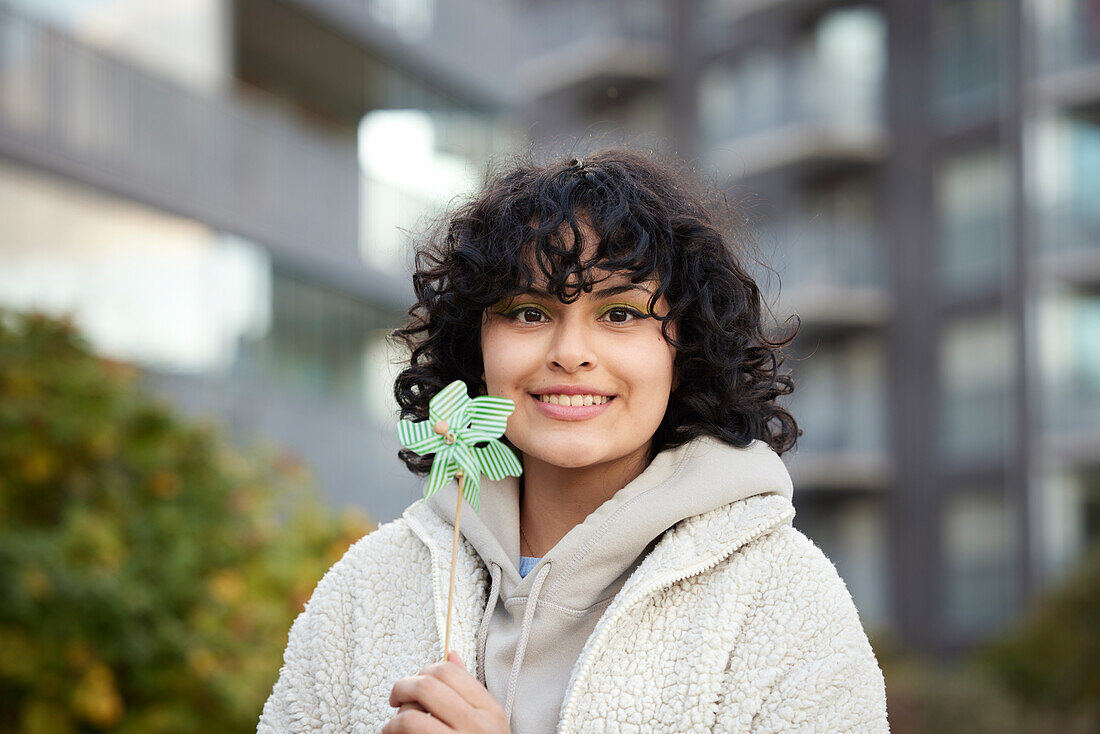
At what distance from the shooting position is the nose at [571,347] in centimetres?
221

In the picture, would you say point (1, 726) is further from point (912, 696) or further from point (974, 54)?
point (974, 54)

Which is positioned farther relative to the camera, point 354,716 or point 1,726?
point 1,726

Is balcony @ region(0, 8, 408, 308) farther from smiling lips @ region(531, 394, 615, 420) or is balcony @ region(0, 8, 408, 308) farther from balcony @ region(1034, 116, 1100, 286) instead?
balcony @ region(1034, 116, 1100, 286)

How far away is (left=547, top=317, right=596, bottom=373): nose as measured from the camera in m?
2.21

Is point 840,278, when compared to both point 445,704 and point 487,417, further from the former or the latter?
point 445,704

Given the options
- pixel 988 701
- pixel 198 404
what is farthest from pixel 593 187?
pixel 988 701

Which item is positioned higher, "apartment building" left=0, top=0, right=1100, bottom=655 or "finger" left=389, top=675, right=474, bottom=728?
"apartment building" left=0, top=0, right=1100, bottom=655

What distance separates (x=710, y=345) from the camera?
2.37 meters

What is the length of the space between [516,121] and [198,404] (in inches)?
243

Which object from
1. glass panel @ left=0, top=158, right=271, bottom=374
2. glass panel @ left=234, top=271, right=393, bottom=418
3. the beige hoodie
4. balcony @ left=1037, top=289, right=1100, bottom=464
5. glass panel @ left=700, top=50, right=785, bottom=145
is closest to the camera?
the beige hoodie

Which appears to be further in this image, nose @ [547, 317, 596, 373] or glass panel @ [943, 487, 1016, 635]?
glass panel @ [943, 487, 1016, 635]

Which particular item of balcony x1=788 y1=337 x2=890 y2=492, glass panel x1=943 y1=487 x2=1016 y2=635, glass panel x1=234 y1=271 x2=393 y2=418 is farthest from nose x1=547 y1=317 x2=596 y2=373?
balcony x1=788 y1=337 x2=890 y2=492

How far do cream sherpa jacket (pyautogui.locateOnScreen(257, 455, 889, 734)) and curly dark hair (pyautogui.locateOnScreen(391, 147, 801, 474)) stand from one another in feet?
0.71

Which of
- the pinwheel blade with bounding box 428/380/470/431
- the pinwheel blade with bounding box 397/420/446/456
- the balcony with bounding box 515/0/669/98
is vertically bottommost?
the pinwheel blade with bounding box 397/420/446/456
